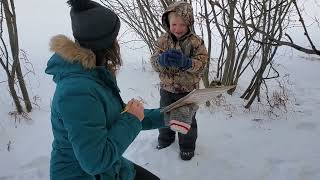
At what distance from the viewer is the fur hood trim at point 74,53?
1797 mm

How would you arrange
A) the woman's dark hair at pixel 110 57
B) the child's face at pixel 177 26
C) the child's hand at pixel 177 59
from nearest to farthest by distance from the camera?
the woman's dark hair at pixel 110 57 → the child's hand at pixel 177 59 → the child's face at pixel 177 26

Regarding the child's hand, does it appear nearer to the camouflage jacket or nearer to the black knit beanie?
the camouflage jacket

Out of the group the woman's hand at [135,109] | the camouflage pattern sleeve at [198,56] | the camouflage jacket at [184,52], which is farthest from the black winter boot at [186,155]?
the woman's hand at [135,109]

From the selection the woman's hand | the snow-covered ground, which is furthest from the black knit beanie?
the snow-covered ground

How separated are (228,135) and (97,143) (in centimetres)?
285

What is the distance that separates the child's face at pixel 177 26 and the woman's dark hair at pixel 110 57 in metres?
1.62

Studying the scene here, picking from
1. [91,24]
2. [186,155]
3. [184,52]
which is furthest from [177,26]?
[91,24]

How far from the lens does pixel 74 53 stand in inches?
71.0

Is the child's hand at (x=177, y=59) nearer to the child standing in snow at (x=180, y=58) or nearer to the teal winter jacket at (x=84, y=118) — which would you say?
the child standing in snow at (x=180, y=58)

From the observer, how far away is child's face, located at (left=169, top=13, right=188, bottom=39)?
350 cm

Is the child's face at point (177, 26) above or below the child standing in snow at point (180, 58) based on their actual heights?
above

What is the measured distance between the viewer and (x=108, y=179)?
1.96 m

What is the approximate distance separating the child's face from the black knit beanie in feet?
5.53

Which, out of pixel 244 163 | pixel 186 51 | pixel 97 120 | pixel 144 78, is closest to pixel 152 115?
pixel 97 120
